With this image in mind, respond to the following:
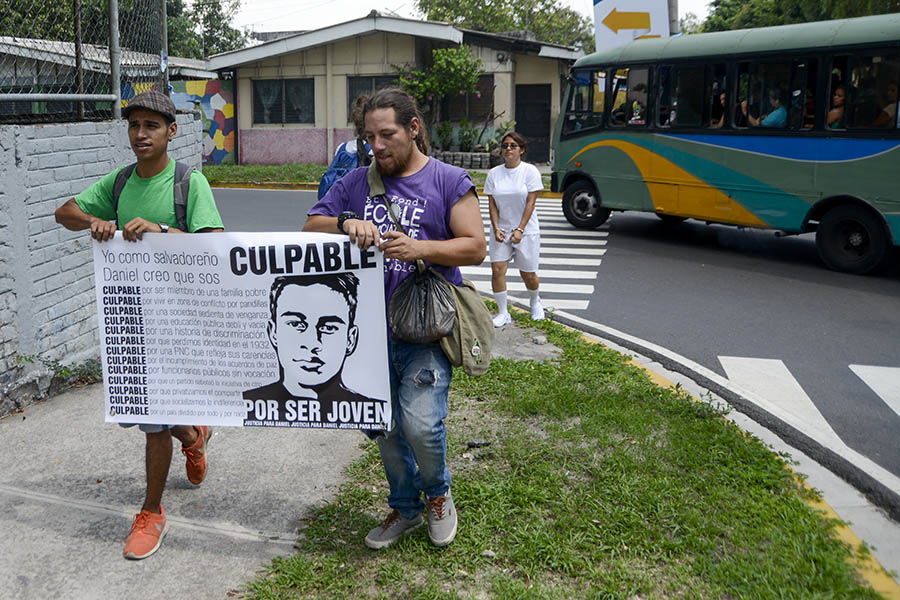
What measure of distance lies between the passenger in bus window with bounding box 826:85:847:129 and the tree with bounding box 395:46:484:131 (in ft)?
51.3

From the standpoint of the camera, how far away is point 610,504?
4059 millimetres

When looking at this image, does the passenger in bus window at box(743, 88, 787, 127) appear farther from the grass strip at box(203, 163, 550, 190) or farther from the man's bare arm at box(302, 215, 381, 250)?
the grass strip at box(203, 163, 550, 190)

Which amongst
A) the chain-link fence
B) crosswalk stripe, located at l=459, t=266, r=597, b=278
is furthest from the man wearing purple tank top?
crosswalk stripe, located at l=459, t=266, r=597, b=278

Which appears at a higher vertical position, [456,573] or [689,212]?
[689,212]

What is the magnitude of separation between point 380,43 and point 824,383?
22271mm

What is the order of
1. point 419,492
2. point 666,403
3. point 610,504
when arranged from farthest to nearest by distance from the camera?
point 666,403, point 610,504, point 419,492

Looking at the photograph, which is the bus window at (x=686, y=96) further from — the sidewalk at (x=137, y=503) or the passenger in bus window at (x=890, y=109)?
the sidewalk at (x=137, y=503)

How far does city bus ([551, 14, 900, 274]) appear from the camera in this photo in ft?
34.3

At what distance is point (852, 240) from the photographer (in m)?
10.8

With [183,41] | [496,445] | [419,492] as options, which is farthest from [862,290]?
[183,41]

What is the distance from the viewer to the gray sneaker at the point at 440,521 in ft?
12.0

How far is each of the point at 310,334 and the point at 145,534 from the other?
1.09m

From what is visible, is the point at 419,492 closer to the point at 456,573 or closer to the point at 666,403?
the point at 456,573

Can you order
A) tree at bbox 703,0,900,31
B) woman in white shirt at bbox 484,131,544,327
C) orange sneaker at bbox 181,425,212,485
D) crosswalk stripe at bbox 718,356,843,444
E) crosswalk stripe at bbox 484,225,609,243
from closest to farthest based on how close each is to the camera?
orange sneaker at bbox 181,425,212,485
crosswalk stripe at bbox 718,356,843,444
woman in white shirt at bbox 484,131,544,327
crosswalk stripe at bbox 484,225,609,243
tree at bbox 703,0,900,31
